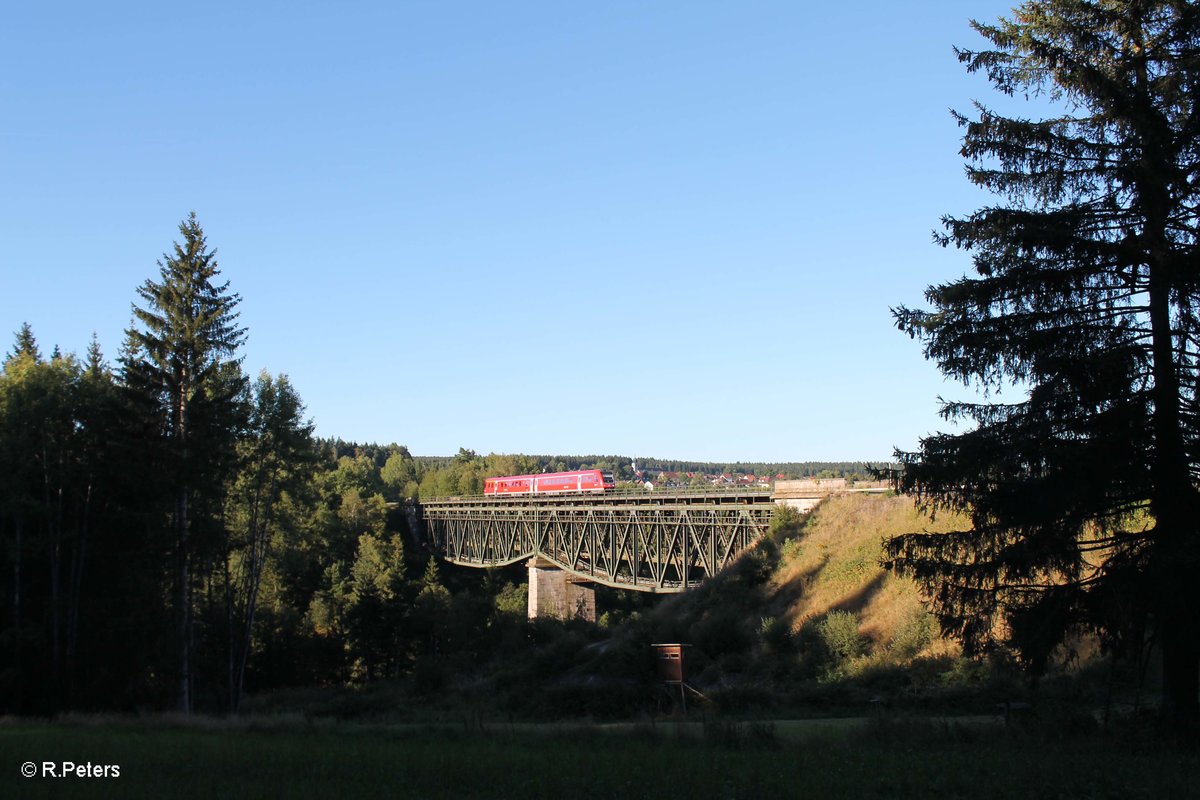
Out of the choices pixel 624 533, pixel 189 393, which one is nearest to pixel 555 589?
pixel 624 533

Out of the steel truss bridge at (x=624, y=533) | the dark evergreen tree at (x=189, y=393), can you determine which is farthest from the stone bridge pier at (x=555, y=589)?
the dark evergreen tree at (x=189, y=393)

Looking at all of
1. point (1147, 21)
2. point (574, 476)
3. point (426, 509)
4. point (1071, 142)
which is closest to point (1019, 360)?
point (1071, 142)

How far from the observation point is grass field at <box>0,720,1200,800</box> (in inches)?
392

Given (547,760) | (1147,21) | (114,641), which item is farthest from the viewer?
(114,641)

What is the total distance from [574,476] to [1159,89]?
6310cm

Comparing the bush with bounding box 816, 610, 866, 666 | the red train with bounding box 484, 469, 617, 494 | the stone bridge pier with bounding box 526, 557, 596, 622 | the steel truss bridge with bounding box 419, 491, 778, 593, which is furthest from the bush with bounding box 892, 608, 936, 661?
the red train with bounding box 484, 469, 617, 494

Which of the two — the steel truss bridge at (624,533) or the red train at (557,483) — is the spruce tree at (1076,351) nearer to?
the steel truss bridge at (624,533)

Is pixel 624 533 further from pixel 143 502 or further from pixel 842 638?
pixel 143 502

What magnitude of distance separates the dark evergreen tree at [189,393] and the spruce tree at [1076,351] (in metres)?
23.4

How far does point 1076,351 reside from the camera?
1319 cm

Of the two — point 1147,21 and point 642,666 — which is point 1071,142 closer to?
point 1147,21

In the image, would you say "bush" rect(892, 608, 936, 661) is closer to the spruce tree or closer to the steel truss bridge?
the spruce tree

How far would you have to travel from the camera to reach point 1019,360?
13391 mm

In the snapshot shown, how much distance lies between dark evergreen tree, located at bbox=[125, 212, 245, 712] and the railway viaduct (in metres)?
23.3
